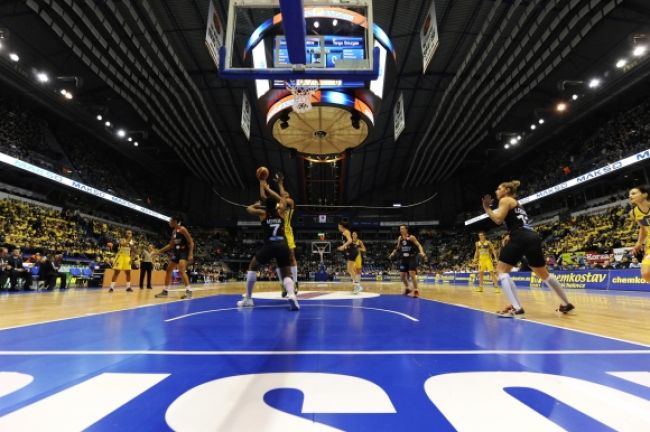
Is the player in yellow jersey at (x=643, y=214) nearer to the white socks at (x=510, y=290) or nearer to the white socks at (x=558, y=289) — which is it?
the white socks at (x=558, y=289)

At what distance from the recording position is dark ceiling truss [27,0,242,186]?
1312 cm

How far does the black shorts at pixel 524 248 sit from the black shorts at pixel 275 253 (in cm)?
339

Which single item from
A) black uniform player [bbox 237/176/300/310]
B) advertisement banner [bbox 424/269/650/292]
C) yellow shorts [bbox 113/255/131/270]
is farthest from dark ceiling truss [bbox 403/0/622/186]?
yellow shorts [bbox 113/255/131/270]

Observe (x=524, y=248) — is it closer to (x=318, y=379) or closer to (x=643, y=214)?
(x=643, y=214)

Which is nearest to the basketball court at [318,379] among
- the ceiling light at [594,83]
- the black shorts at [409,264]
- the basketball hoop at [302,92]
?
the black shorts at [409,264]

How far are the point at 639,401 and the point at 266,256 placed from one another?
14.6 ft

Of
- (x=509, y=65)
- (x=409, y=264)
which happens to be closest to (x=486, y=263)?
(x=409, y=264)

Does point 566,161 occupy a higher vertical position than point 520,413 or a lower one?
higher

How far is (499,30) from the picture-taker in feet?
45.7

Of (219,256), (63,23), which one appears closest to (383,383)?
(63,23)

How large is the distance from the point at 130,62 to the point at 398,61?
1442 centimetres

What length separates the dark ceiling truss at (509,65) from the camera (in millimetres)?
13234

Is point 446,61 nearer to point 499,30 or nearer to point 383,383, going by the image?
point 499,30

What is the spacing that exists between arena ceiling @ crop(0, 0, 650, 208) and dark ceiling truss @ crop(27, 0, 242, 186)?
72 millimetres
